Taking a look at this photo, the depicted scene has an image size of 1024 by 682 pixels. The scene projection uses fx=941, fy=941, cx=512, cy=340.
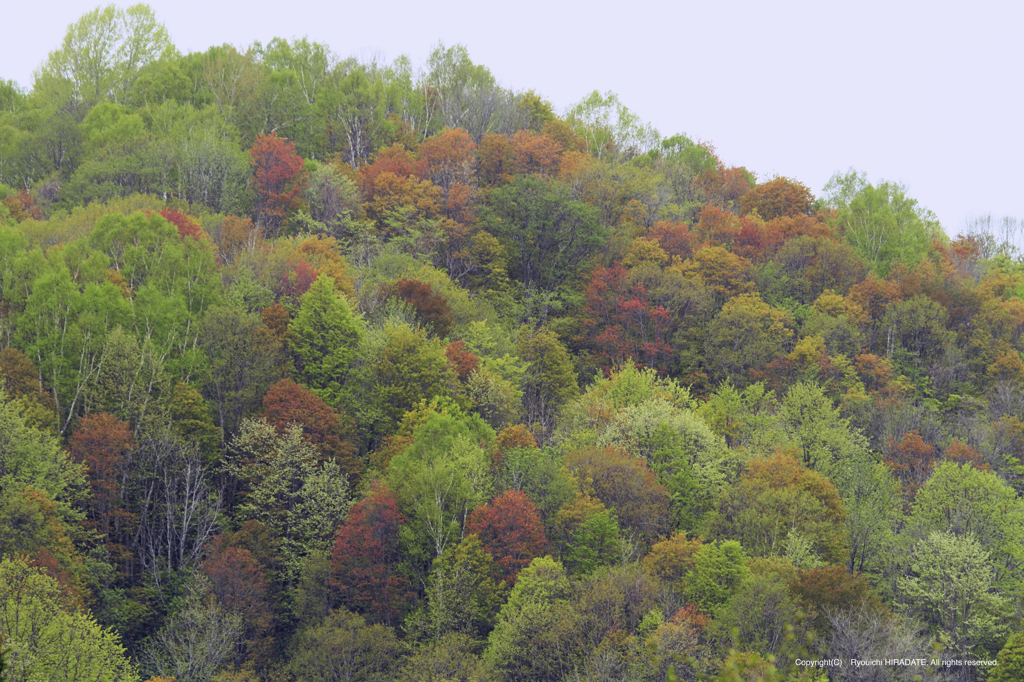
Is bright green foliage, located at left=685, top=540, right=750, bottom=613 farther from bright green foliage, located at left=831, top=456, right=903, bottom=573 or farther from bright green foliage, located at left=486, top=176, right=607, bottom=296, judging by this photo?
bright green foliage, located at left=486, top=176, right=607, bottom=296

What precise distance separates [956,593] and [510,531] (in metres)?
25.7

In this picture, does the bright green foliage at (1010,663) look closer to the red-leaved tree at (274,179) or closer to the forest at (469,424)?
the forest at (469,424)

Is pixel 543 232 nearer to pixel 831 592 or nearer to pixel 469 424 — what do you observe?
pixel 469 424

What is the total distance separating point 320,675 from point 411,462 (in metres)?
13.0

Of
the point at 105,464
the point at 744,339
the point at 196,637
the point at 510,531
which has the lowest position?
the point at 196,637

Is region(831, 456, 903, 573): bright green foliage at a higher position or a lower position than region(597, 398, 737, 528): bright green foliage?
lower

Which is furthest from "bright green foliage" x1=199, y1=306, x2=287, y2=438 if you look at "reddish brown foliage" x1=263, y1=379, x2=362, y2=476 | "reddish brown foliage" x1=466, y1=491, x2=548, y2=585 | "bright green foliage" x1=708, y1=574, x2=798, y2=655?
"bright green foliage" x1=708, y1=574, x2=798, y2=655

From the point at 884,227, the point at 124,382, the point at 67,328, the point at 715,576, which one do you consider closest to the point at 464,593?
the point at 715,576

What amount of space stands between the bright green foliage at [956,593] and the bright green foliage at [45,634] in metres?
42.8

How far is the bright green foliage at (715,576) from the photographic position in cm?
5047

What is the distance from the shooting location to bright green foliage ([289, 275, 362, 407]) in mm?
62938

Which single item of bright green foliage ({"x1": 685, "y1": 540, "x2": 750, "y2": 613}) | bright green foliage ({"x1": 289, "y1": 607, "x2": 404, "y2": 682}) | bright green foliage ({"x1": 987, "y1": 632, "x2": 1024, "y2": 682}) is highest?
bright green foliage ({"x1": 685, "y1": 540, "x2": 750, "y2": 613})

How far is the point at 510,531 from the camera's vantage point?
5384cm

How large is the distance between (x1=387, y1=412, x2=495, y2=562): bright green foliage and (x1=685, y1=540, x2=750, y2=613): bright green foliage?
42.7 feet
